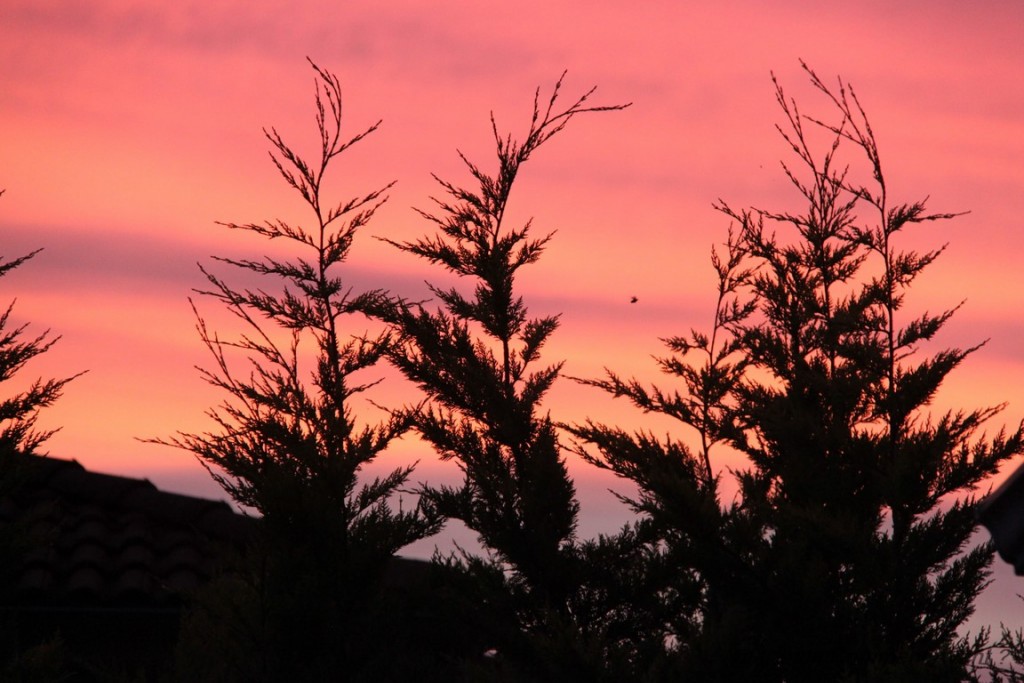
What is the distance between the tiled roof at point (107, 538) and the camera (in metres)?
14.0

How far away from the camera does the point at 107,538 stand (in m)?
15.6

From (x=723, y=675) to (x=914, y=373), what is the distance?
4.42 m

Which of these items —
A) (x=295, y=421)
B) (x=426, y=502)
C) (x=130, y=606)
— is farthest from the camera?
(x=130, y=606)

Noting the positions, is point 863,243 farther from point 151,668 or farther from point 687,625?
point 151,668

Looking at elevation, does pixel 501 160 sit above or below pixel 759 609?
above

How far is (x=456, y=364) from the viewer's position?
46.2ft

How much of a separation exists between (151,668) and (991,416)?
35.7 ft

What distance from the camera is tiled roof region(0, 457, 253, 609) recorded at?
45.9 feet

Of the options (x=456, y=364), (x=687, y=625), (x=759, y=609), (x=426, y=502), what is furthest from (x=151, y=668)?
(x=759, y=609)

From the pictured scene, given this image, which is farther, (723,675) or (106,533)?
(106,533)

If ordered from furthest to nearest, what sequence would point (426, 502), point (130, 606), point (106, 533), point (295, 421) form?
point (106, 533) → point (130, 606) → point (426, 502) → point (295, 421)

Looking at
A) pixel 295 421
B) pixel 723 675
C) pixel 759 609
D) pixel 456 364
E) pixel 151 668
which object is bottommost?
pixel 151 668

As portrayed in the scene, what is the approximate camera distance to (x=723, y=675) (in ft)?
42.6

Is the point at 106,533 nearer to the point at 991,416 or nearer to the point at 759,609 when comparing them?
the point at 759,609
